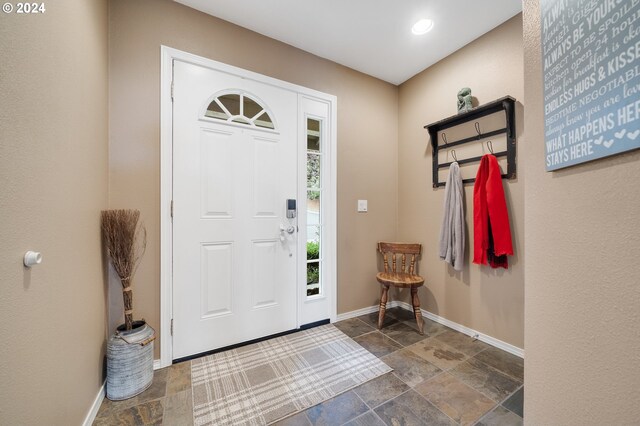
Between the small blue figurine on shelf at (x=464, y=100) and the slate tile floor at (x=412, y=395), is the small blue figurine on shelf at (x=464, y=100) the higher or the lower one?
the higher one

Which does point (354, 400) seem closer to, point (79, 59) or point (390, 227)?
point (390, 227)

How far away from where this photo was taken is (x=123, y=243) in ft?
4.73

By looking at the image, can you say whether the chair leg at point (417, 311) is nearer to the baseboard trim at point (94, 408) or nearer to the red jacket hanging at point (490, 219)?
the red jacket hanging at point (490, 219)

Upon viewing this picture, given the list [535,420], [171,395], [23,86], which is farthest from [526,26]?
[171,395]

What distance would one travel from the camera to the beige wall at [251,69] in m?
1.58

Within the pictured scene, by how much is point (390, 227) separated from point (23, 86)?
2.71 metres

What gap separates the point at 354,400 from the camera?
1375 mm

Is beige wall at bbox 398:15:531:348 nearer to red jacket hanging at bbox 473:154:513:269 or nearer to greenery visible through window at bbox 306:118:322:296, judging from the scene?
red jacket hanging at bbox 473:154:513:269

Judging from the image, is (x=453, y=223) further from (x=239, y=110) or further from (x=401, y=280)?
(x=239, y=110)

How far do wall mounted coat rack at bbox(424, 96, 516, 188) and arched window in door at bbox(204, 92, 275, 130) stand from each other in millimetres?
1578

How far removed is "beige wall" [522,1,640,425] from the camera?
587 millimetres

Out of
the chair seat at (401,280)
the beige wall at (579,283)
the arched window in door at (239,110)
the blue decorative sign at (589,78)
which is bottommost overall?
the chair seat at (401,280)

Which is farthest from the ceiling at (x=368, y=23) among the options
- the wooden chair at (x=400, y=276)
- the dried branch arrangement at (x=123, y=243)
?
the wooden chair at (x=400, y=276)

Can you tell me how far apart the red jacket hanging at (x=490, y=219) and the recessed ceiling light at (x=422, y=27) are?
1.15 metres
